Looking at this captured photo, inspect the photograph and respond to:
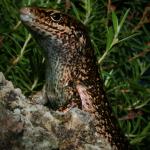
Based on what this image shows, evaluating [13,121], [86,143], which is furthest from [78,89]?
[13,121]

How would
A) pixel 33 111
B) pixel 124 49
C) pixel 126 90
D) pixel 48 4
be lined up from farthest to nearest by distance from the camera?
pixel 124 49
pixel 126 90
pixel 48 4
pixel 33 111

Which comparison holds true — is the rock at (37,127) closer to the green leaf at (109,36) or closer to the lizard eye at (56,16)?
the lizard eye at (56,16)

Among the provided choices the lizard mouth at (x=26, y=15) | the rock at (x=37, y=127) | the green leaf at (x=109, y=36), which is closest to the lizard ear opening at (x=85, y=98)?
the green leaf at (x=109, y=36)

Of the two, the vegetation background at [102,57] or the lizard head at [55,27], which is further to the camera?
the vegetation background at [102,57]

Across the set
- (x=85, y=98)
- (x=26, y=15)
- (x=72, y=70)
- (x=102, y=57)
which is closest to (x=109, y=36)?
(x=102, y=57)

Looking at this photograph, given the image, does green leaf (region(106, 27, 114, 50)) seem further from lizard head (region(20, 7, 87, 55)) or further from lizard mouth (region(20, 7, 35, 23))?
lizard mouth (region(20, 7, 35, 23))

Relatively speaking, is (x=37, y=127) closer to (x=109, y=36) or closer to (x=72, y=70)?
(x=72, y=70)

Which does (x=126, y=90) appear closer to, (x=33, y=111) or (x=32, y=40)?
(x=32, y=40)
